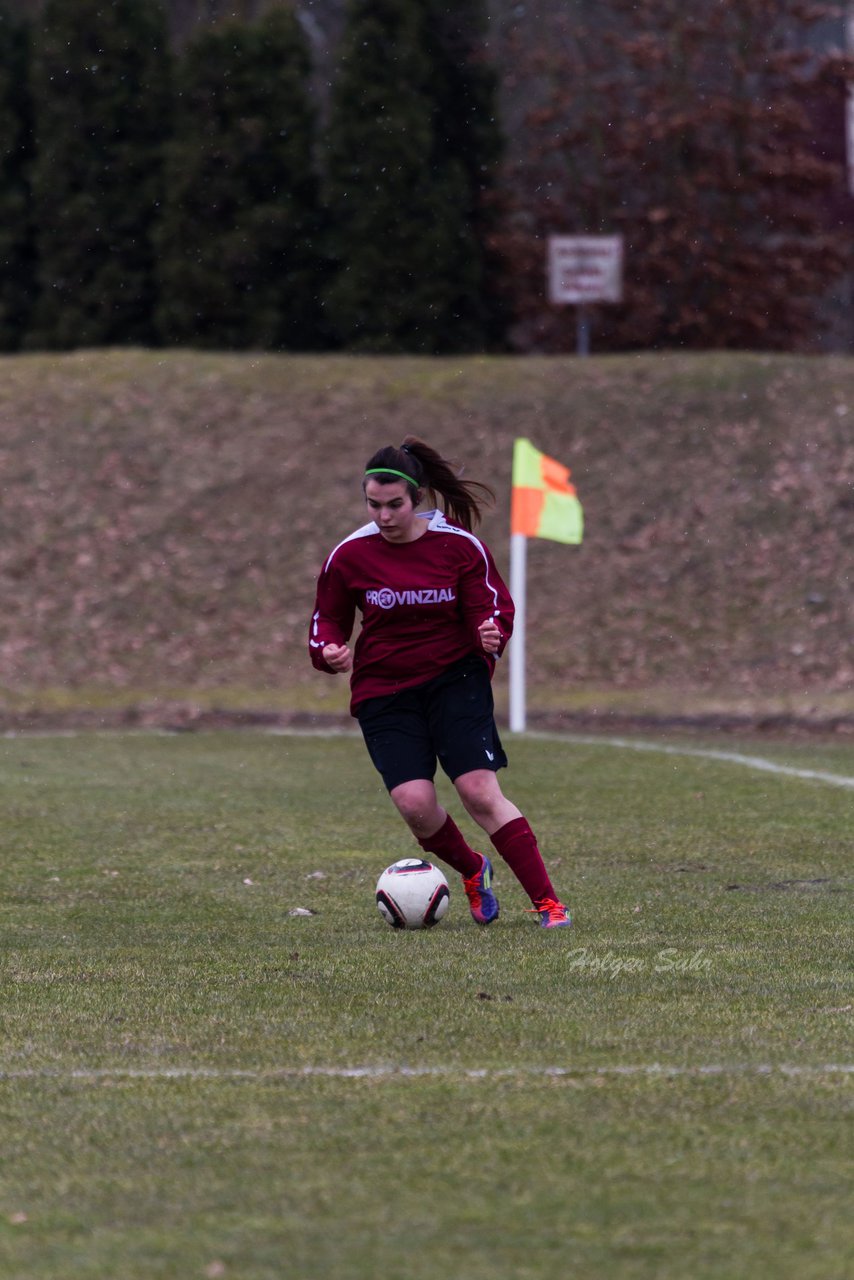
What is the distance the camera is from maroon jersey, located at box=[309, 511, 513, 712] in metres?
7.46

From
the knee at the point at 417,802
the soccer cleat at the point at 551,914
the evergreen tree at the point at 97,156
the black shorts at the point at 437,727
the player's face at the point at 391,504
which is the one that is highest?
the evergreen tree at the point at 97,156

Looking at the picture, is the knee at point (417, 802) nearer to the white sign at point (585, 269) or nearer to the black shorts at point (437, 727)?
the black shorts at point (437, 727)

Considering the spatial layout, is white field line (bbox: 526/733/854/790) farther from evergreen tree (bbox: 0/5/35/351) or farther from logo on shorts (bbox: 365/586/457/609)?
evergreen tree (bbox: 0/5/35/351)

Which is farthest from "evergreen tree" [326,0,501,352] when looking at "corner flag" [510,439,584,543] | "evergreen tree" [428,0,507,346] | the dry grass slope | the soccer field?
the soccer field

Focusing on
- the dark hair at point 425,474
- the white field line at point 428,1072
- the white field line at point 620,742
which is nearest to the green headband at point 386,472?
the dark hair at point 425,474

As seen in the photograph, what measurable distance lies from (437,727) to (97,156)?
1011 inches

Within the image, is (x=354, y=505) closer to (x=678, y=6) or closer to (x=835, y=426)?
(x=835, y=426)

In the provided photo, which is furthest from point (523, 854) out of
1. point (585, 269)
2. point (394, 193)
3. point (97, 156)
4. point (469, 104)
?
point (97, 156)

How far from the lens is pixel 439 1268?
3.44 meters

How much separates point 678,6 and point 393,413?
34.8 ft

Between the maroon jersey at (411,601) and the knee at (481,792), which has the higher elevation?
the maroon jersey at (411,601)

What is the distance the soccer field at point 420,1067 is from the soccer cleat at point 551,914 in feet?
0.33

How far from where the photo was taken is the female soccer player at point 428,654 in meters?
7.46

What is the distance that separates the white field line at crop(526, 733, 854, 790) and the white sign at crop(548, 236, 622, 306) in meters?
11.4
